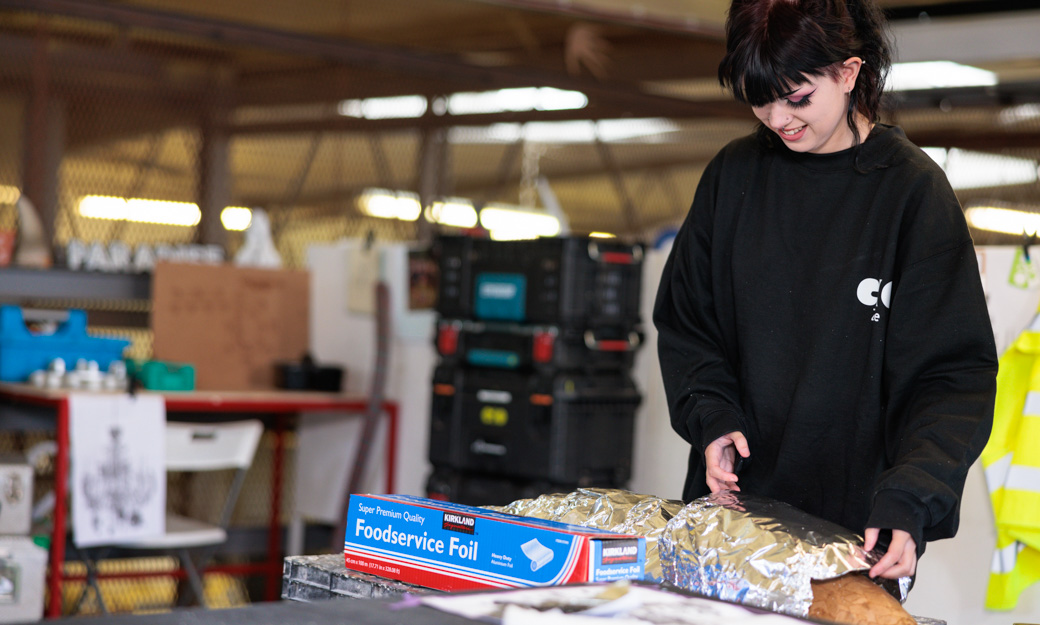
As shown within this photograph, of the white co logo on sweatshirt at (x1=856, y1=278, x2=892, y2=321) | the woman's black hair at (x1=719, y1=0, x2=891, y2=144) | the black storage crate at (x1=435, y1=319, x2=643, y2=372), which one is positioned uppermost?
the woman's black hair at (x1=719, y1=0, x2=891, y2=144)

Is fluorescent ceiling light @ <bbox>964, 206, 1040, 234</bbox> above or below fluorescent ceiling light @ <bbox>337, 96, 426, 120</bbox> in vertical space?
below

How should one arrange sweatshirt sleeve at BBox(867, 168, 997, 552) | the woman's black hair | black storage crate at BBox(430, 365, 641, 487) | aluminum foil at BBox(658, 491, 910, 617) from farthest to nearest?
1. black storage crate at BBox(430, 365, 641, 487)
2. the woman's black hair
3. sweatshirt sleeve at BBox(867, 168, 997, 552)
4. aluminum foil at BBox(658, 491, 910, 617)

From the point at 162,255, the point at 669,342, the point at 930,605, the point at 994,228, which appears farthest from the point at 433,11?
the point at 669,342

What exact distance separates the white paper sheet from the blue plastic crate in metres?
0.42

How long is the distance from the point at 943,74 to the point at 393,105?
263cm

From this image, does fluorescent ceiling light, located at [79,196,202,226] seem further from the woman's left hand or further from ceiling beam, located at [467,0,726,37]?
the woman's left hand

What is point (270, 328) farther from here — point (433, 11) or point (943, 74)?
point (943, 74)

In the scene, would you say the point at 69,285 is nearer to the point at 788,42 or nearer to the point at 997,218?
the point at 788,42

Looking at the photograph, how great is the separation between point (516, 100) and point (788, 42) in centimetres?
408

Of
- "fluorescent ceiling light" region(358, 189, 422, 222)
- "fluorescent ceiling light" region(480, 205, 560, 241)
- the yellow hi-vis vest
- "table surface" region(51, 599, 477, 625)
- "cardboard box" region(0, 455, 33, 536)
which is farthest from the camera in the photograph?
"fluorescent ceiling light" region(480, 205, 560, 241)

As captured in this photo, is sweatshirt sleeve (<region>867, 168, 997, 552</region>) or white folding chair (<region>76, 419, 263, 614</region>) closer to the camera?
sweatshirt sleeve (<region>867, 168, 997, 552</region>)

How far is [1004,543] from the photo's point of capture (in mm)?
2668

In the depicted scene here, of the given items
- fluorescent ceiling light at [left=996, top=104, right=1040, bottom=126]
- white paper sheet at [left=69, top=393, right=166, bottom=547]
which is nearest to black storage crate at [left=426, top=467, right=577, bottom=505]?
white paper sheet at [left=69, top=393, right=166, bottom=547]

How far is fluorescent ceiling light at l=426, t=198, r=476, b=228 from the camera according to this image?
209 inches
